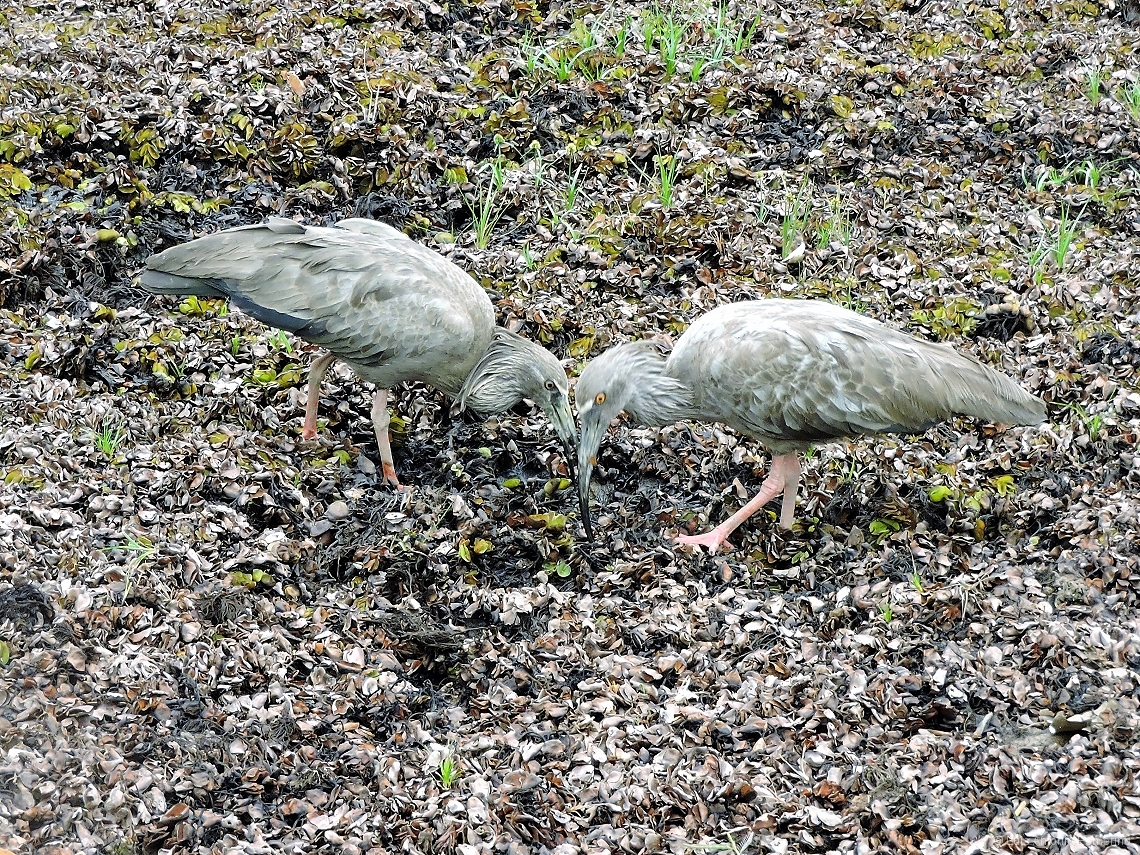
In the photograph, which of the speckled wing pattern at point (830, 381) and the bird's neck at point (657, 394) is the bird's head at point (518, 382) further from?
the speckled wing pattern at point (830, 381)

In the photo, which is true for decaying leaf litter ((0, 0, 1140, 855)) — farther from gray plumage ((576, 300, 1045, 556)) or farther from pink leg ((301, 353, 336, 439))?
gray plumage ((576, 300, 1045, 556))

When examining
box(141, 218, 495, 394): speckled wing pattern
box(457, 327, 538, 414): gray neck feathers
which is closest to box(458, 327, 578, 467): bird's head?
box(457, 327, 538, 414): gray neck feathers

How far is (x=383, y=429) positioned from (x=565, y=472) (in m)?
0.97

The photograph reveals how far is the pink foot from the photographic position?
5422 millimetres

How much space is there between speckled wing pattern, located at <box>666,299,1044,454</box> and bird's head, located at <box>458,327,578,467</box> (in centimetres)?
66

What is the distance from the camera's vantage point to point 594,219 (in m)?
7.03

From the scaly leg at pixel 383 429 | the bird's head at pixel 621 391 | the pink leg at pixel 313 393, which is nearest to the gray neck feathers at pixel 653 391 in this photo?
the bird's head at pixel 621 391

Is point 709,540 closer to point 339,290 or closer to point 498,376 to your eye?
point 498,376

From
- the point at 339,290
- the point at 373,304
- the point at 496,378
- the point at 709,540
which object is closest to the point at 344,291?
the point at 339,290

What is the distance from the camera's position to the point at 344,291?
542 cm

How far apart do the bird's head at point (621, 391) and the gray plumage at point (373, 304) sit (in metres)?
0.25

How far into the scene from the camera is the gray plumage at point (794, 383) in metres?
5.09

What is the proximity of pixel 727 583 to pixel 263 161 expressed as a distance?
407 cm

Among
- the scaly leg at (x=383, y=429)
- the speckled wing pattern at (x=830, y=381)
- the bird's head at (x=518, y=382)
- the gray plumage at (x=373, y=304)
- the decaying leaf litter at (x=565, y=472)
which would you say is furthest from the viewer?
the scaly leg at (x=383, y=429)
